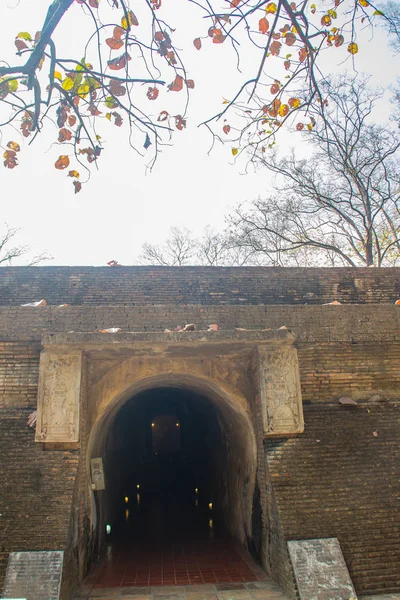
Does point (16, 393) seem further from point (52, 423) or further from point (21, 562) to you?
point (21, 562)

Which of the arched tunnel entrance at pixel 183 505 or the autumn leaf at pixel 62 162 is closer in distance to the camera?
the autumn leaf at pixel 62 162

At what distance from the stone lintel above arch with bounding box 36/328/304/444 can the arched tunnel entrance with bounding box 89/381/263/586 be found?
66 cm

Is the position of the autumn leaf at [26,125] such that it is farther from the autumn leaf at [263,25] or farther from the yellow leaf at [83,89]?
the autumn leaf at [263,25]

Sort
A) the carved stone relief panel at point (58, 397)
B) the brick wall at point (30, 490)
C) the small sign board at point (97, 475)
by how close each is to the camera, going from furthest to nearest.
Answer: the small sign board at point (97, 475)
the carved stone relief panel at point (58, 397)
the brick wall at point (30, 490)

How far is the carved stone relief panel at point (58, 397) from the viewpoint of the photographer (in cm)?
590

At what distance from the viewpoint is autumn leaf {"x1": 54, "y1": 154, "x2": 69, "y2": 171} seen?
13.7 ft

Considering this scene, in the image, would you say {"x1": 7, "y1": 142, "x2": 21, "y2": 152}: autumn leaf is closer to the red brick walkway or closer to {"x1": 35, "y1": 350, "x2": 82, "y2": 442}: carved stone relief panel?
{"x1": 35, "y1": 350, "x2": 82, "y2": 442}: carved stone relief panel

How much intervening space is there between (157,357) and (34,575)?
2.98m

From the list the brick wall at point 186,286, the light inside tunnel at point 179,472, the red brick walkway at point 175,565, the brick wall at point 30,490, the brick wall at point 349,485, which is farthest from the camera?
the brick wall at point 186,286

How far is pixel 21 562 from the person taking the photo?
4.98 m

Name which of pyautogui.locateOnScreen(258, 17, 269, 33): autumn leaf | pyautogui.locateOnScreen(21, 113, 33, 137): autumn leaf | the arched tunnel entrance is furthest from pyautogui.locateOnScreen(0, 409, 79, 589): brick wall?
pyautogui.locateOnScreen(258, 17, 269, 33): autumn leaf

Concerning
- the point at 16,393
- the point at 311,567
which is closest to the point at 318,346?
the point at 311,567

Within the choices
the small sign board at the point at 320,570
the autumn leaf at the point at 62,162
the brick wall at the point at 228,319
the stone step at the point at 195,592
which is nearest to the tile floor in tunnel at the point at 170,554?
the stone step at the point at 195,592

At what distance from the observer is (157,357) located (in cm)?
670
